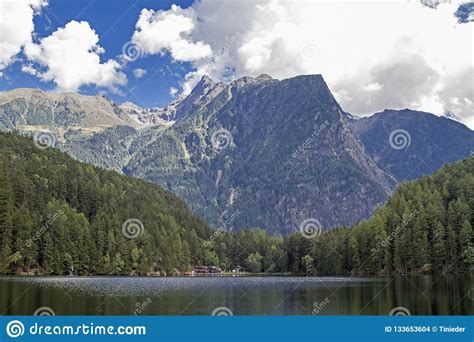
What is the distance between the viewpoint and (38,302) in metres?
65.7

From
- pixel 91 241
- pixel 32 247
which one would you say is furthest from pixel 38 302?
pixel 91 241

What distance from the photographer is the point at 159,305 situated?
227ft

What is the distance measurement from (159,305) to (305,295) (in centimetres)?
2608

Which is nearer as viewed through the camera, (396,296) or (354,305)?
(354,305)

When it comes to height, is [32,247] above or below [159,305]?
above

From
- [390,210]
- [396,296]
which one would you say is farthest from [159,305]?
[390,210]

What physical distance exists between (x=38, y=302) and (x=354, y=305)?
34.8 metres
